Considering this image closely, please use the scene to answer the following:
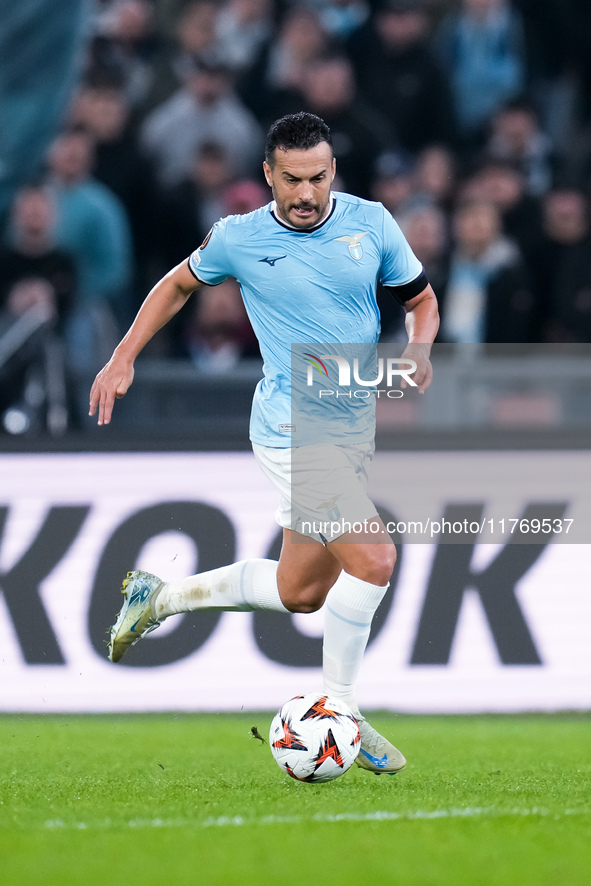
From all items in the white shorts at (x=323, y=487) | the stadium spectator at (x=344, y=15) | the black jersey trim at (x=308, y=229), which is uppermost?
the stadium spectator at (x=344, y=15)

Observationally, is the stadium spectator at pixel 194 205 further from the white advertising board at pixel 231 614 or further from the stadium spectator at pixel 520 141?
the white advertising board at pixel 231 614

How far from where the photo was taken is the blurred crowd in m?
7.80

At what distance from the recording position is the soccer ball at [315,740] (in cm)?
435

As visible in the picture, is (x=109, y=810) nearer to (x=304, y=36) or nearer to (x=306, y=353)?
(x=306, y=353)

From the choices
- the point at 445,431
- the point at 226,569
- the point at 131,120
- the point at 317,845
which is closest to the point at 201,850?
the point at 317,845

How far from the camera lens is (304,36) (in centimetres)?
909

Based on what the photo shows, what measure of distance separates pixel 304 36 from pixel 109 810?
6.38 m

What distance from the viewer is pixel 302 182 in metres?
4.50

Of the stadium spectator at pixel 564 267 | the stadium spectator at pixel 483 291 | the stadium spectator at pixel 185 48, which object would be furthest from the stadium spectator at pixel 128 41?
the stadium spectator at pixel 564 267

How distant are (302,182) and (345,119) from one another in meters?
4.38

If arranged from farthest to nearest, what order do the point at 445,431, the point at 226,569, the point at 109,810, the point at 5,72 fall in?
the point at 5,72
the point at 445,431
the point at 226,569
the point at 109,810

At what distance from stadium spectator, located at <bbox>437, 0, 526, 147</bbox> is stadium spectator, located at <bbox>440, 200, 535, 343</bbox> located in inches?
63.9

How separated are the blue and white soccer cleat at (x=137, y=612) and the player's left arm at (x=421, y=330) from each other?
1.31 metres

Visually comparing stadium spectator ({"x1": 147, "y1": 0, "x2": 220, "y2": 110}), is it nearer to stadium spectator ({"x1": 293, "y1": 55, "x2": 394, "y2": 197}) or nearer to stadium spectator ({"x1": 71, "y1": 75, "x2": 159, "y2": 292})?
stadium spectator ({"x1": 71, "y1": 75, "x2": 159, "y2": 292})
